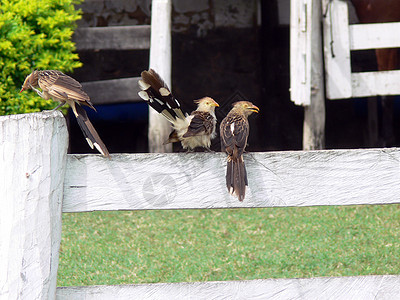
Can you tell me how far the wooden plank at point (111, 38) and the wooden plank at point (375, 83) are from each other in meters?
2.66

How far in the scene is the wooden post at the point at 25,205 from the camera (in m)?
2.32

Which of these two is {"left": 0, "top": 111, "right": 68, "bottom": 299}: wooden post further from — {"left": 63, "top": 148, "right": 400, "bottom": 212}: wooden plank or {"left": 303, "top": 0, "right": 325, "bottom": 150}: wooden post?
{"left": 303, "top": 0, "right": 325, "bottom": 150}: wooden post

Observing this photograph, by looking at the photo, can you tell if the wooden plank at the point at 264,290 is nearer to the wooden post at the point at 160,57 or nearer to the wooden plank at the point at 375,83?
the wooden post at the point at 160,57

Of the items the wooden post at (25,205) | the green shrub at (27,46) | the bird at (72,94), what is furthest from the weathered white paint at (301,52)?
the wooden post at (25,205)

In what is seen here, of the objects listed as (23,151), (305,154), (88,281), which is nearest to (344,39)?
(88,281)

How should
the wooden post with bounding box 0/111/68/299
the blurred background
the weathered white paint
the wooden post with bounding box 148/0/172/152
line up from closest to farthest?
the wooden post with bounding box 0/111/68/299, the weathered white paint, the wooden post with bounding box 148/0/172/152, the blurred background

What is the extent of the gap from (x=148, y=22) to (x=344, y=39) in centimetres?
371

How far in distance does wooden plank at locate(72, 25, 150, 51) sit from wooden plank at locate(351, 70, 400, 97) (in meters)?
2.66

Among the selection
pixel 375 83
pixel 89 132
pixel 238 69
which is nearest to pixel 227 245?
pixel 375 83

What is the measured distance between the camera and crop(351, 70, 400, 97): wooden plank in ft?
25.5

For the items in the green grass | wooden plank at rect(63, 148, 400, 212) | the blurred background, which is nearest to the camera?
wooden plank at rect(63, 148, 400, 212)

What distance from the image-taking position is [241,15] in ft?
35.2

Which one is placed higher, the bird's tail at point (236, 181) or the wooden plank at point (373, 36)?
the wooden plank at point (373, 36)

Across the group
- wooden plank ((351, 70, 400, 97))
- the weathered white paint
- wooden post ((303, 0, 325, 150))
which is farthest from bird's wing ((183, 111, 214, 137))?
wooden plank ((351, 70, 400, 97))
